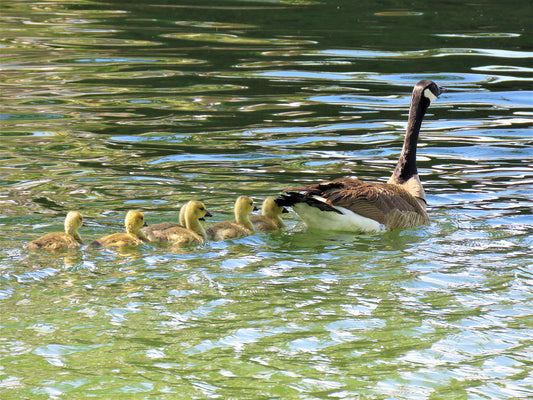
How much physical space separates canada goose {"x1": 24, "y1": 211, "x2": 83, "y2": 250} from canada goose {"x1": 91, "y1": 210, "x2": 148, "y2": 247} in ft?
0.78

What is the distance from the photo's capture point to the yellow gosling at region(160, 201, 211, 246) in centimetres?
959

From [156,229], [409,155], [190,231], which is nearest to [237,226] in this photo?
[190,231]

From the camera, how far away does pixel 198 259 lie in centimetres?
919

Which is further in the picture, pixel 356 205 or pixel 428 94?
pixel 428 94

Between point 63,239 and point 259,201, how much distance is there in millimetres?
3056

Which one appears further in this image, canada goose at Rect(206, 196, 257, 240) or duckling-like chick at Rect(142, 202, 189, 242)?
canada goose at Rect(206, 196, 257, 240)

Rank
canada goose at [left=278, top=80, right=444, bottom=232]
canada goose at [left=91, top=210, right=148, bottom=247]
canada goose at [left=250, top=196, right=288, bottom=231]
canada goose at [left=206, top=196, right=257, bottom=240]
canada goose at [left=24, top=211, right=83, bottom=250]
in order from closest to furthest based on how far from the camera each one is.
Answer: canada goose at [left=24, top=211, right=83, bottom=250] → canada goose at [left=91, top=210, right=148, bottom=247] → canada goose at [left=206, top=196, right=257, bottom=240] → canada goose at [left=278, top=80, right=444, bottom=232] → canada goose at [left=250, top=196, right=288, bottom=231]

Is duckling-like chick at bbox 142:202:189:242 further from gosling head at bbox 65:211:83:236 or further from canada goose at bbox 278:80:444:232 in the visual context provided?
canada goose at bbox 278:80:444:232

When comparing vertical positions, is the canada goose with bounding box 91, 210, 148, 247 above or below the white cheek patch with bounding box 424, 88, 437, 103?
below

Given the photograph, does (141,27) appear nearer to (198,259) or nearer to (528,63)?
(528,63)

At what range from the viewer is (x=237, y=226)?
10156 millimetres

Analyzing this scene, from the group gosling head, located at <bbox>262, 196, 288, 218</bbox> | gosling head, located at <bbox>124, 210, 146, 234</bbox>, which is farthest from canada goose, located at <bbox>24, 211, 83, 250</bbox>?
gosling head, located at <bbox>262, 196, 288, 218</bbox>

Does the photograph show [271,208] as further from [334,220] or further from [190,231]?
[190,231]

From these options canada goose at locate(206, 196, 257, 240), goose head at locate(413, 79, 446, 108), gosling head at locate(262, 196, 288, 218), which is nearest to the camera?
canada goose at locate(206, 196, 257, 240)
